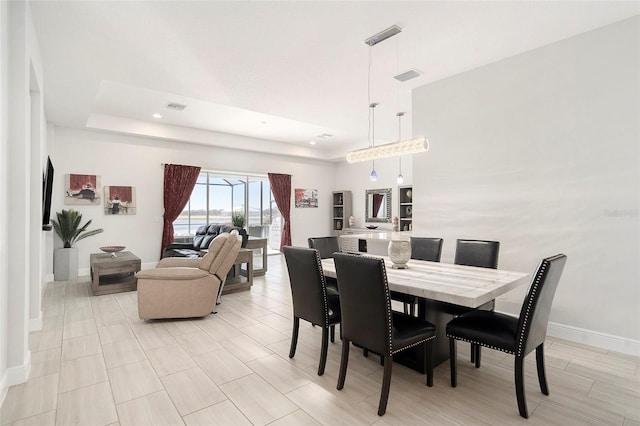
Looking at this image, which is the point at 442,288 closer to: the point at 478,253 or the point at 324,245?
the point at 478,253

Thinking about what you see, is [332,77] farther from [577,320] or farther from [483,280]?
[577,320]

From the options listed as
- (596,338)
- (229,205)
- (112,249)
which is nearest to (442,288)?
(596,338)

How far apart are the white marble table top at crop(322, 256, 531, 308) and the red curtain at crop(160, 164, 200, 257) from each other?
5093 millimetres

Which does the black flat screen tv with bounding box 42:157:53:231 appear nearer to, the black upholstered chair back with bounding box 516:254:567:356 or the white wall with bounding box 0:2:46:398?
the white wall with bounding box 0:2:46:398

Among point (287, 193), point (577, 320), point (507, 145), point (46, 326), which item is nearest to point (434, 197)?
point (507, 145)

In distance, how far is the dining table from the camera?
2023 millimetres

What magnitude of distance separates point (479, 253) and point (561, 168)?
Result: 46.1 inches

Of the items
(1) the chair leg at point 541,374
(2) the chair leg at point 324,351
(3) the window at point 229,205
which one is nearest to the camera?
(1) the chair leg at point 541,374

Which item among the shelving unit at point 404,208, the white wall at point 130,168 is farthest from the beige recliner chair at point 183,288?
the shelving unit at point 404,208

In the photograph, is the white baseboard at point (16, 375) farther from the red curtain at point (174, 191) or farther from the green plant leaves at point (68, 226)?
the red curtain at point (174, 191)

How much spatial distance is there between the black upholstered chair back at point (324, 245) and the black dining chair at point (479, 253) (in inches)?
51.6

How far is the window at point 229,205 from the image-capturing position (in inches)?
296

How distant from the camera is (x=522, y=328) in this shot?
196 cm

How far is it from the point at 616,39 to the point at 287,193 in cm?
698
